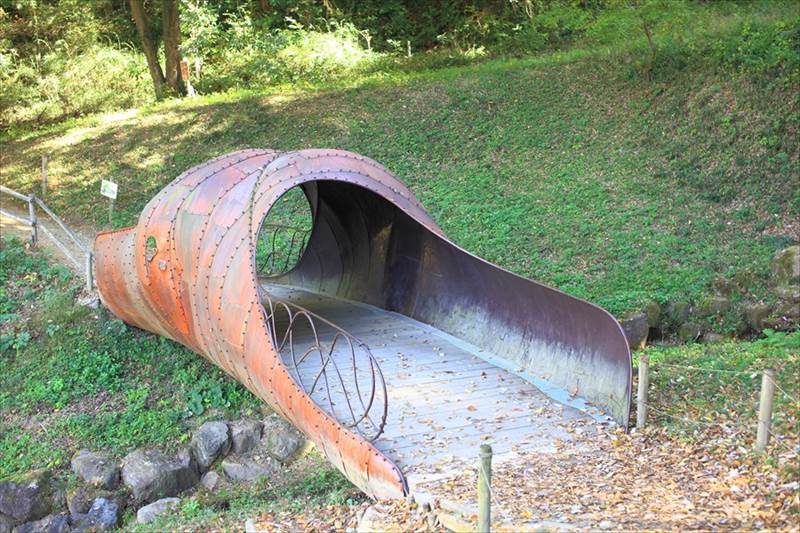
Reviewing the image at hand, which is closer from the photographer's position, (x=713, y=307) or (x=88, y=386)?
(x=88, y=386)

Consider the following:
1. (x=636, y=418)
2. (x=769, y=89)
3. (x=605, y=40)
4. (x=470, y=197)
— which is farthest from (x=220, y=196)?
(x=605, y=40)

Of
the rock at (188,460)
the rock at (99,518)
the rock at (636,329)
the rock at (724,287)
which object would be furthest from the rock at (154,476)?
the rock at (724,287)

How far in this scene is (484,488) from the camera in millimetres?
5211

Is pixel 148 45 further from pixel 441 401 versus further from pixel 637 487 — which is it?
pixel 637 487

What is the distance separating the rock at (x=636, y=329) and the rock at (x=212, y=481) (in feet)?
17.6

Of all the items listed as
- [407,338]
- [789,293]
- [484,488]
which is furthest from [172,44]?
[484,488]

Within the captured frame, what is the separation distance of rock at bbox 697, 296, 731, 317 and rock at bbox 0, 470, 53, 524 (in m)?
8.46

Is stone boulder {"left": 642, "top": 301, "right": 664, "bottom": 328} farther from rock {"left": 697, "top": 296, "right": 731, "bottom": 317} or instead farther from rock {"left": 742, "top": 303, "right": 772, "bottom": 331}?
rock {"left": 742, "top": 303, "right": 772, "bottom": 331}

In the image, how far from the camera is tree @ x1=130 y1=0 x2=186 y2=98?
22066 millimetres

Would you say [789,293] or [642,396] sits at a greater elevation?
[642,396]

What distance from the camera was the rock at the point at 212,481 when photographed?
31.4ft

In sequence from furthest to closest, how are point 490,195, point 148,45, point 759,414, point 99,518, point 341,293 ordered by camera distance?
point 148,45 < point 490,195 < point 341,293 < point 99,518 < point 759,414

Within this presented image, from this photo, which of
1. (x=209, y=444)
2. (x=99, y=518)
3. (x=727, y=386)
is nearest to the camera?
(x=727, y=386)

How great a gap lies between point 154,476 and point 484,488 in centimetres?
556
